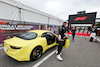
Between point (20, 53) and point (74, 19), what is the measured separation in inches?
565

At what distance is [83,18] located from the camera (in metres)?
12.1

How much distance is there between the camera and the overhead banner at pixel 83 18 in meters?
11.2

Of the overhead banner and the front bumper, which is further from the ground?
the overhead banner

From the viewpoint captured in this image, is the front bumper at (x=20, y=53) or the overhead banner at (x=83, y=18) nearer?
the front bumper at (x=20, y=53)

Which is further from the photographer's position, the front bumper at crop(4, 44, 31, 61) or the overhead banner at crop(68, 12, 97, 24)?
the overhead banner at crop(68, 12, 97, 24)

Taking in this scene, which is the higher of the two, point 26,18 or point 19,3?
point 19,3

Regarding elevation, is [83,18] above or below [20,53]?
above

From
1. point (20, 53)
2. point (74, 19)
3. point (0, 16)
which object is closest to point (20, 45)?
point (20, 53)

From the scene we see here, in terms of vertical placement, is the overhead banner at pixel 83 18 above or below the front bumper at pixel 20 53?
above

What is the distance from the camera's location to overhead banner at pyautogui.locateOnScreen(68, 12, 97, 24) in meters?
11.2

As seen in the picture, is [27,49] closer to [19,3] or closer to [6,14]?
[6,14]

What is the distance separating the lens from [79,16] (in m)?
12.6

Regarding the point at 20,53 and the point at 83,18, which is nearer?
the point at 20,53

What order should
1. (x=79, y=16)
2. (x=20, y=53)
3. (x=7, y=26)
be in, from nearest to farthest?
(x=20, y=53) → (x=7, y=26) → (x=79, y=16)
